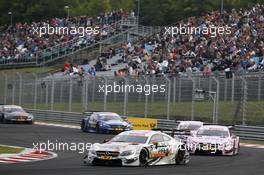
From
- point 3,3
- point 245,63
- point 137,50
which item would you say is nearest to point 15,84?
point 137,50

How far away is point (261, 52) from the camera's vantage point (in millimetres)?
40594

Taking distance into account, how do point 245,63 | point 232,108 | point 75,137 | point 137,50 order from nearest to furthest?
point 75,137, point 232,108, point 245,63, point 137,50

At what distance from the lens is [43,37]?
68.0 metres

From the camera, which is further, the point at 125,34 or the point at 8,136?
the point at 125,34

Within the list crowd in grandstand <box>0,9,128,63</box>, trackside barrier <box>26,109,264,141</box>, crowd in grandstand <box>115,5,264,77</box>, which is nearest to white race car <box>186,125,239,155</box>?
trackside barrier <box>26,109,264,141</box>

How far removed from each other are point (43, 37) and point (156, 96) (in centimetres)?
2937

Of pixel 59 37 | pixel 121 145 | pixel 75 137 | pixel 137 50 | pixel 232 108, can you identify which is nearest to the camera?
pixel 121 145

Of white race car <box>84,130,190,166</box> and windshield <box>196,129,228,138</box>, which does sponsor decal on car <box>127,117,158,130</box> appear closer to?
windshield <box>196,129,228,138</box>

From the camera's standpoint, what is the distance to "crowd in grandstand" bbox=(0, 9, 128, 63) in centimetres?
6575

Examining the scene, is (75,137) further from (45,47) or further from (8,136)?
(45,47)

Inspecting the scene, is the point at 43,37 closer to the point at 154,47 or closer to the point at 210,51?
the point at 154,47

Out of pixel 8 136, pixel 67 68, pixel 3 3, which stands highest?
pixel 3 3

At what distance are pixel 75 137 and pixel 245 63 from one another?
435 inches

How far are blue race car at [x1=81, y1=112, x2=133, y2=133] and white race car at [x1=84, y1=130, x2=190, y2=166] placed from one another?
618 inches
